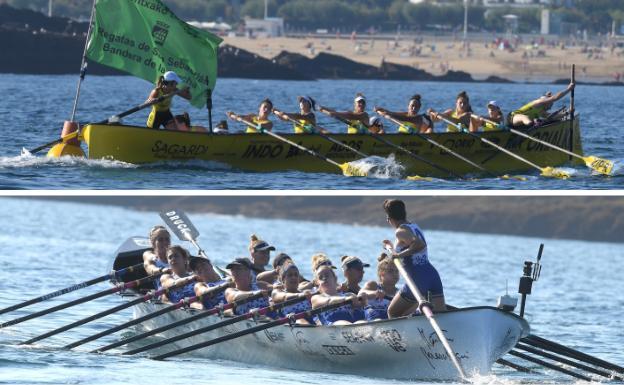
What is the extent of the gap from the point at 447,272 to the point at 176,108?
20492 mm

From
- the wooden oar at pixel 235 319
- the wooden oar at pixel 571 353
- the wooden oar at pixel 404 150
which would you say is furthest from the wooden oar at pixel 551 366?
the wooden oar at pixel 404 150

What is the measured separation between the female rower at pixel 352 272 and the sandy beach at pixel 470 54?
368 feet

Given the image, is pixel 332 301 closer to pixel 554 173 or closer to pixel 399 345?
pixel 399 345

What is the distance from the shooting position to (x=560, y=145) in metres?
31.8

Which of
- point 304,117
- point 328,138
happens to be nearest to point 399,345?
point 328,138

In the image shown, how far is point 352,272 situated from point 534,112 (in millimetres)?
12720

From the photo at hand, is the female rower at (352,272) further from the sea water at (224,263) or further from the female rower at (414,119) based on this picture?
the female rower at (414,119)

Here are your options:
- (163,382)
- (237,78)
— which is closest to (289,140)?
(163,382)

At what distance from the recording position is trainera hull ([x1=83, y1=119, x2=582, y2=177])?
86.2 feet

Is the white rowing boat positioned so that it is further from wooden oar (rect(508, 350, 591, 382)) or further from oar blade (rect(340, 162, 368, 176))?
oar blade (rect(340, 162, 368, 176))

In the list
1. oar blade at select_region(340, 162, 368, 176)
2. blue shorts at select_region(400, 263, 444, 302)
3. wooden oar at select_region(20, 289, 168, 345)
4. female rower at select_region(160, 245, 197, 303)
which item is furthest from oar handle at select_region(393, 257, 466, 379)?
oar blade at select_region(340, 162, 368, 176)

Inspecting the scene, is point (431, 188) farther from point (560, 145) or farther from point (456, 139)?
point (560, 145)

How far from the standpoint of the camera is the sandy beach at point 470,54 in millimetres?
135500

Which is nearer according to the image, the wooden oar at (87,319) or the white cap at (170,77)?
the wooden oar at (87,319)
